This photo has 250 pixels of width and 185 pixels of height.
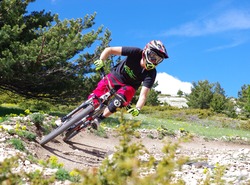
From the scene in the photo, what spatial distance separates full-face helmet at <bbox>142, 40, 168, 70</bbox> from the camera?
5.94m

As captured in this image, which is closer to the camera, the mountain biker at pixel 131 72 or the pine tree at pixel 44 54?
the mountain biker at pixel 131 72

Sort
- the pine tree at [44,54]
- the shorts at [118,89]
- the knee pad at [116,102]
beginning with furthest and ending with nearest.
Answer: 1. the pine tree at [44,54]
2. the shorts at [118,89]
3. the knee pad at [116,102]

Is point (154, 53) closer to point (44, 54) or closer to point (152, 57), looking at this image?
point (152, 57)

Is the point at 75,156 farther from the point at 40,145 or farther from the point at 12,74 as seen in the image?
the point at 12,74

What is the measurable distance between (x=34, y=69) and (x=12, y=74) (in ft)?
3.65

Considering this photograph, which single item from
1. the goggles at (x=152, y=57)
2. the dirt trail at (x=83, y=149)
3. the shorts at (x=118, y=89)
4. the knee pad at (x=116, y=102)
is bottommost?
the dirt trail at (x=83, y=149)

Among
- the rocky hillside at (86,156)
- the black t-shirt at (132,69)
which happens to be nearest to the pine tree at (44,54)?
the rocky hillside at (86,156)

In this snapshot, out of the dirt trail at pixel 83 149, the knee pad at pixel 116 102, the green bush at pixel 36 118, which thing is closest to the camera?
the knee pad at pixel 116 102

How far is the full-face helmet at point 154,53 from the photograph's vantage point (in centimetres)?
594

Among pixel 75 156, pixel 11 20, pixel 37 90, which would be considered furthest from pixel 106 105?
pixel 37 90

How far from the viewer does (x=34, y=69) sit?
44.1 feet

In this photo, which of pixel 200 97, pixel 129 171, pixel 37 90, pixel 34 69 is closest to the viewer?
pixel 129 171

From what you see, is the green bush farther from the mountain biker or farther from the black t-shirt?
the black t-shirt

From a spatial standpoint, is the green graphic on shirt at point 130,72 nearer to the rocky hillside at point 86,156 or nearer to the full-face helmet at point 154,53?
the full-face helmet at point 154,53
